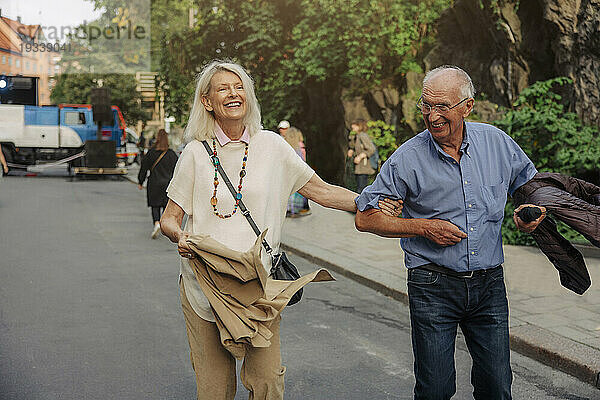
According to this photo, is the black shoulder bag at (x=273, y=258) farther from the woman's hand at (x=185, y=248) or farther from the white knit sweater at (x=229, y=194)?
the woman's hand at (x=185, y=248)

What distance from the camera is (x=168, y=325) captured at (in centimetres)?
599

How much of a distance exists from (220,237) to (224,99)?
58 centimetres

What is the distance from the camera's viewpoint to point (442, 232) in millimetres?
2883

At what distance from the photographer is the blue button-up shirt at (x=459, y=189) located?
294cm

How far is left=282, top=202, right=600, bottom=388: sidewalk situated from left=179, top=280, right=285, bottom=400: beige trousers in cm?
259

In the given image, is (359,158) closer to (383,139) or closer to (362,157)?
(362,157)

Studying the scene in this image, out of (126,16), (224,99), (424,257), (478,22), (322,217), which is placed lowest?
(322,217)

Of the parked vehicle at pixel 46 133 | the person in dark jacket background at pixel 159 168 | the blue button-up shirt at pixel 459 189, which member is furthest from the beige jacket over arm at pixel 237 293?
the parked vehicle at pixel 46 133

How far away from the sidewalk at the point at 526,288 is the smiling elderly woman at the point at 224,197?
2.67m

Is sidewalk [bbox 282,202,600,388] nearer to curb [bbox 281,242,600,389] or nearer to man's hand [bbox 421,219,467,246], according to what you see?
curb [bbox 281,242,600,389]

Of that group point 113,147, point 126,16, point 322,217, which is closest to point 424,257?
point 322,217

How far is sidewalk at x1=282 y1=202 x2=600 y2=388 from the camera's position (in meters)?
4.98

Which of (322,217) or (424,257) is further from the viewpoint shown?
(322,217)

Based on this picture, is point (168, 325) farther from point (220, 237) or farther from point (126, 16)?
point (126, 16)
